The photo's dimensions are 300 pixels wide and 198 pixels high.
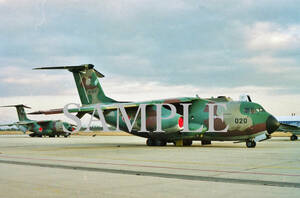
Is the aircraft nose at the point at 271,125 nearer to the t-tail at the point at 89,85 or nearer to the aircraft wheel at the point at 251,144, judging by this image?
the aircraft wheel at the point at 251,144

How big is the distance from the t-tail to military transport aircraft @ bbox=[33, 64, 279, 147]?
28cm

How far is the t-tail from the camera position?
27.3 metres

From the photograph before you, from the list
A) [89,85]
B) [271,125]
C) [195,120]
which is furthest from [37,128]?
[271,125]

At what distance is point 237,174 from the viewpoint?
31.1 ft

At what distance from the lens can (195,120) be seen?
2358 centimetres

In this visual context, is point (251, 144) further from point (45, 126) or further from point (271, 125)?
point (45, 126)

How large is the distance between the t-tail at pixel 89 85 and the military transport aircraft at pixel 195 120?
0.28 meters

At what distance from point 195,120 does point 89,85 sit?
360 inches

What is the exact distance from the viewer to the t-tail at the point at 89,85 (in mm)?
27281

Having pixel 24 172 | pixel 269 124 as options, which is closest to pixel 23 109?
pixel 269 124

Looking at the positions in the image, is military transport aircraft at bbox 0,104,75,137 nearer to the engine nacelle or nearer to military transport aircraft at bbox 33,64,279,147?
the engine nacelle

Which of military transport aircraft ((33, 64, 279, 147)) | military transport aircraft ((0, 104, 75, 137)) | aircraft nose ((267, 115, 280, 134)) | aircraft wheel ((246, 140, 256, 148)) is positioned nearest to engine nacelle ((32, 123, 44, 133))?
military transport aircraft ((0, 104, 75, 137))

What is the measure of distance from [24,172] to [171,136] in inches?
593

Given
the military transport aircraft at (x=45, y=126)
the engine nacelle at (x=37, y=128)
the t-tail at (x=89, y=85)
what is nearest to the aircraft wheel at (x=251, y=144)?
the t-tail at (x=89, y=85)
